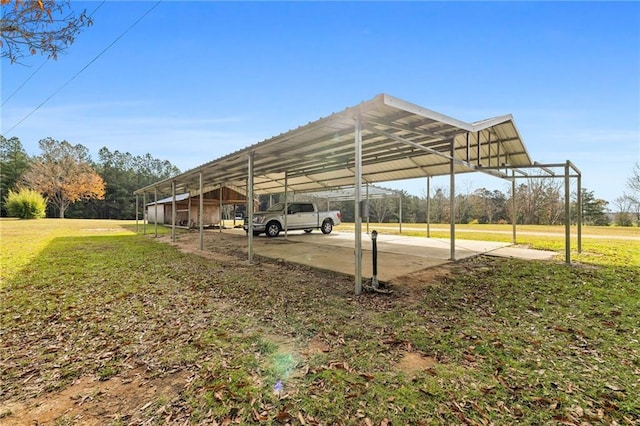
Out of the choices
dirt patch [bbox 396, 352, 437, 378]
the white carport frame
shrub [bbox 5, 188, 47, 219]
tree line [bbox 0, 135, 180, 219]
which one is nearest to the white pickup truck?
the white carport frame

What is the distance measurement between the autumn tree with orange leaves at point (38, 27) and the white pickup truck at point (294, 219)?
441 inches

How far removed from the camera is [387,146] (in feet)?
28.8

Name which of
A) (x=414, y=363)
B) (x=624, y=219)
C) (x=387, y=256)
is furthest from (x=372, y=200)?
(x=414, y=363)

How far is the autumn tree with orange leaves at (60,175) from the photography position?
120 feet

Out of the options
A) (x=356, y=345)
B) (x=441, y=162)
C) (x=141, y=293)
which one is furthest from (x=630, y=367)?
(x=441, y=162)

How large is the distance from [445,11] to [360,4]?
2.15 meters

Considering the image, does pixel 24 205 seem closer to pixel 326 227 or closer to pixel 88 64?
pixel 88 64

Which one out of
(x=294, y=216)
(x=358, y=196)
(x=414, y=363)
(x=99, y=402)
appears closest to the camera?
(x=99, y=402)

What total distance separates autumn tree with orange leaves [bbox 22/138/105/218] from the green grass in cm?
4217

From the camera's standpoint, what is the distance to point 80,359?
2861 mm

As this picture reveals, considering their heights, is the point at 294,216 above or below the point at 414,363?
above

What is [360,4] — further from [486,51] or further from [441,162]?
[441,162]

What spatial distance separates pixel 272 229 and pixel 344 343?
11.6 metres

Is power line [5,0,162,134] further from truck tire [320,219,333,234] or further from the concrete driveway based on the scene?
truck tire [320,219,333,234]
